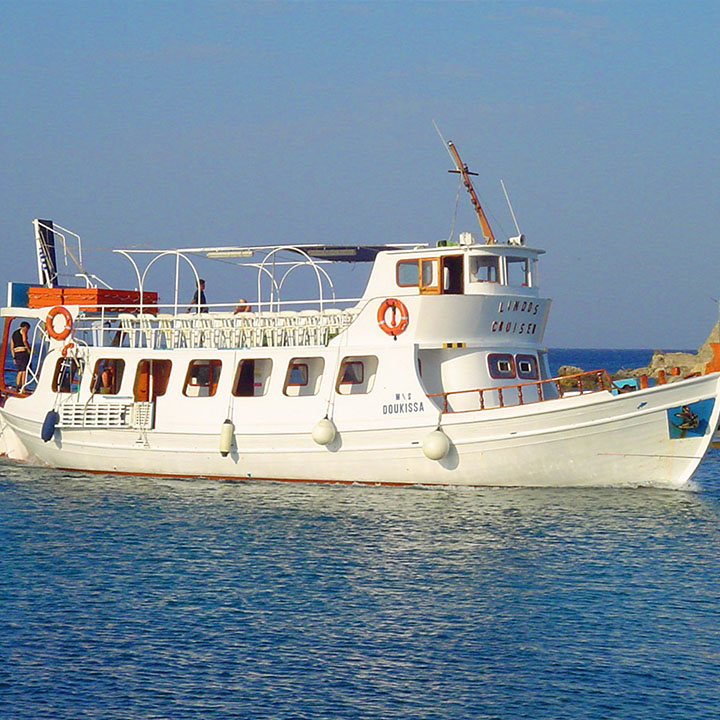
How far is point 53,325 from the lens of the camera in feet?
99.2

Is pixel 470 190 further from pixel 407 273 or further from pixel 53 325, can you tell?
pixel 53 325

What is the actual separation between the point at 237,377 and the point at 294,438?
2.33m

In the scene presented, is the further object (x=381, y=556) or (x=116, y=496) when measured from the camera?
(x=116, y=496)

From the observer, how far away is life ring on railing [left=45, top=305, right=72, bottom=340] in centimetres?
3012

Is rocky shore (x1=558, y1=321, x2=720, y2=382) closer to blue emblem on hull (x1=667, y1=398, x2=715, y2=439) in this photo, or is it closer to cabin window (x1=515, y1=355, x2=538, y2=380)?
cabin window (x1=515, y1=355, x2=538, y2=380)

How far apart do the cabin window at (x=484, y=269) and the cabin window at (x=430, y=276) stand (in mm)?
812

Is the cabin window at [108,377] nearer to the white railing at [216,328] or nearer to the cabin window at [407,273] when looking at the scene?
the white railing at [216,328]

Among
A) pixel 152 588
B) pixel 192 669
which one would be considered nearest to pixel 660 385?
pixel 152 588

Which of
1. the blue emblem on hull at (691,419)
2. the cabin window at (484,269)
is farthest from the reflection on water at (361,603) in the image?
the cabin window at (484,269)

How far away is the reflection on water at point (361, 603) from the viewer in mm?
13703

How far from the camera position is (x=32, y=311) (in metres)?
31.2

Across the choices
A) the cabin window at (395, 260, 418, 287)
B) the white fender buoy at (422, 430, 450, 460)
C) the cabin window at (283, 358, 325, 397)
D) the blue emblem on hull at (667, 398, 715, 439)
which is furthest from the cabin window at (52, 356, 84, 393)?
the blue emblem on hull at (667, 398, 715, 439)

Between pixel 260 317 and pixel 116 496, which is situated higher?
pixel 260 317

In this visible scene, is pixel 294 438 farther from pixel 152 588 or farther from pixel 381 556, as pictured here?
pixel 152 588
